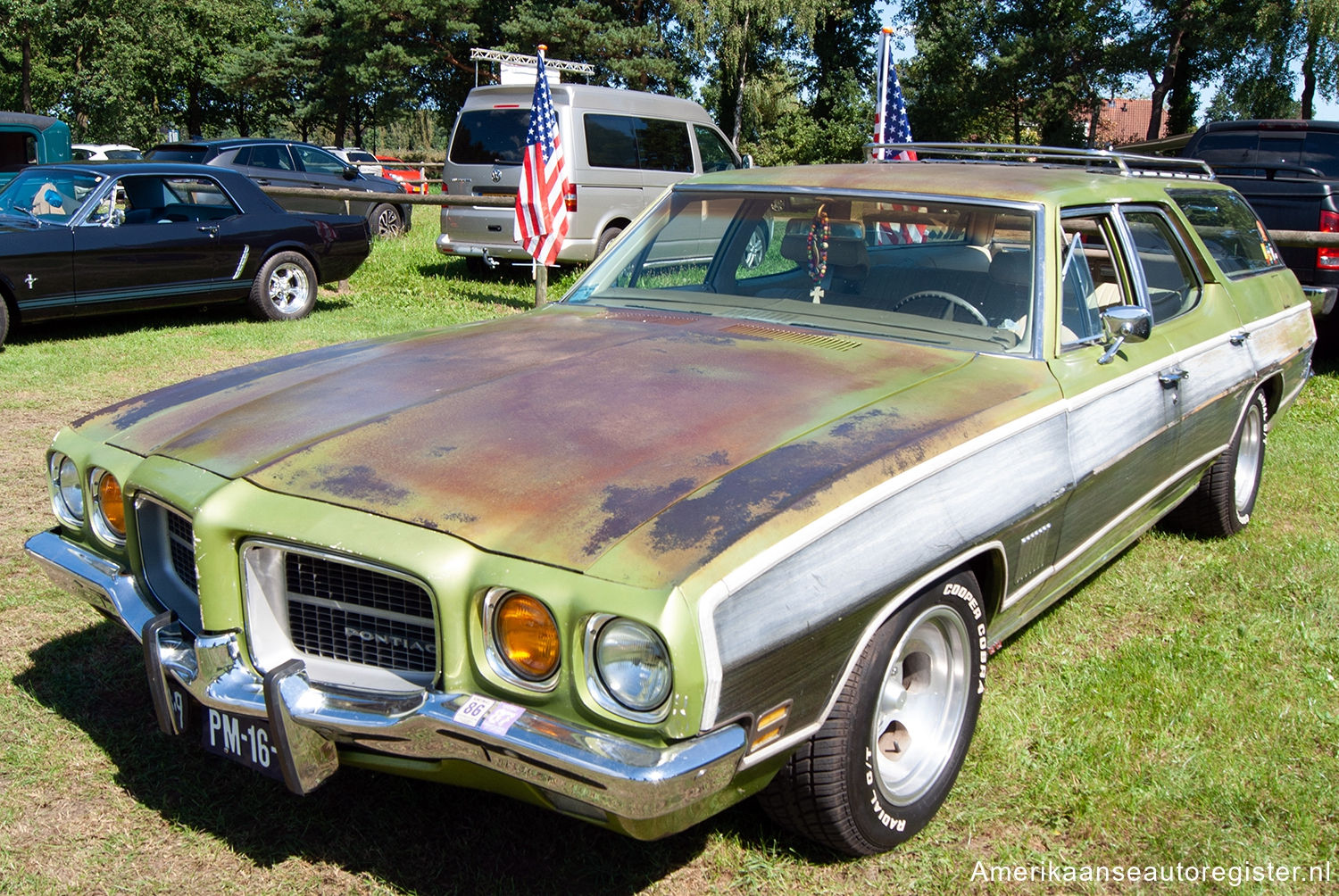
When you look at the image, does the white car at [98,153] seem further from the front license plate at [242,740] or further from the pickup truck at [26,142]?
the front license plate at [242,740]

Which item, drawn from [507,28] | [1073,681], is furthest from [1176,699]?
[507,28]

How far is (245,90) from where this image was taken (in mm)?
42438

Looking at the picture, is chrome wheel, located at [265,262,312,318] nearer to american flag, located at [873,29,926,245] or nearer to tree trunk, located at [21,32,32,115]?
american flag, located at [873,29,926,245]

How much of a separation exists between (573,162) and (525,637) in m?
10.5

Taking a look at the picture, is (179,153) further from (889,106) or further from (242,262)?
(889,106)

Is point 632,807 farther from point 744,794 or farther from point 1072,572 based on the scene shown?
point 1072,572

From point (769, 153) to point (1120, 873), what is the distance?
125 feet

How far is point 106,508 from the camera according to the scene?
9.46 feet

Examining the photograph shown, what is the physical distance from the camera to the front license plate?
2338 millimetres

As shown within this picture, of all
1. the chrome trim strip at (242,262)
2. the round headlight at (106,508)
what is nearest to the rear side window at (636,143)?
the chrome trim strip at (242,262)

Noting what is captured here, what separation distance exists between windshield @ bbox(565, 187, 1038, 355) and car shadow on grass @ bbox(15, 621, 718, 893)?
5.48 feet

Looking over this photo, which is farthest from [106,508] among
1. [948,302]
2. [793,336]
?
[948,302]

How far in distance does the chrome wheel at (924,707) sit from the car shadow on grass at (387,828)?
0.40 metres

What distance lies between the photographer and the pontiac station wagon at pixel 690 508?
208cm
